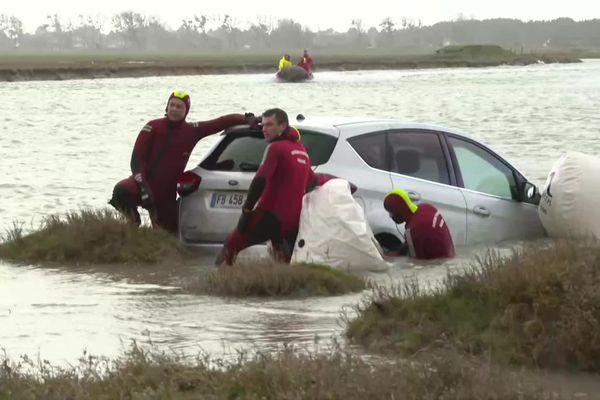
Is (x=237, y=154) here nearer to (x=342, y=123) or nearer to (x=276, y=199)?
(x=342, y=123)

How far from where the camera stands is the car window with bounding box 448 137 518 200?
507 inches

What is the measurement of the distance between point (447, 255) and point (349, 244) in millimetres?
1157

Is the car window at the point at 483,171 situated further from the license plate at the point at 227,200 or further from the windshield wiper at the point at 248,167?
the license plate at the point at 227,200

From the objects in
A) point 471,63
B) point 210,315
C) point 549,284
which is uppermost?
point 549,284

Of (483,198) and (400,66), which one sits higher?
(483,198)

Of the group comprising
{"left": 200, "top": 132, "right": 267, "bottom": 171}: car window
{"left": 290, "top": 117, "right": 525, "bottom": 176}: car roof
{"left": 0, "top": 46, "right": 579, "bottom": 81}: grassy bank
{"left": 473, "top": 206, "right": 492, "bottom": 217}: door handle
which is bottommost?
{"left": 0, "top": 46, "right": 579, "bottom": 81}: grassy bank

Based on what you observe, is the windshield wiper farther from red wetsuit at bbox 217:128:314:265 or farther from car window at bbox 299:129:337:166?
red wetsuit at bbox 217:128:314:265

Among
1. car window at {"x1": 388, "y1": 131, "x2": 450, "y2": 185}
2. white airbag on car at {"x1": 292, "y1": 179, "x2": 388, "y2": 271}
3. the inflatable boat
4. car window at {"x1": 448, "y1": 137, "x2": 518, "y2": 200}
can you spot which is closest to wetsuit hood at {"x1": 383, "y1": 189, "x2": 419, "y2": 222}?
white airbag on car at {"x1": 292, "y1": 179, "x2": 388, "y2": 271}

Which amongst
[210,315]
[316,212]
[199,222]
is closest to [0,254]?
[199,222]

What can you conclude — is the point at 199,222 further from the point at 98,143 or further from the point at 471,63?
the point at 471,63

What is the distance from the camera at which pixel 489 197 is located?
508 inches

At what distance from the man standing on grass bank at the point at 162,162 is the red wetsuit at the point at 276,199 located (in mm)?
1375

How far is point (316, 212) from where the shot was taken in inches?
442

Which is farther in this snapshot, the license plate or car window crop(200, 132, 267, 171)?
car window crop(200, 132, 267, 171)
